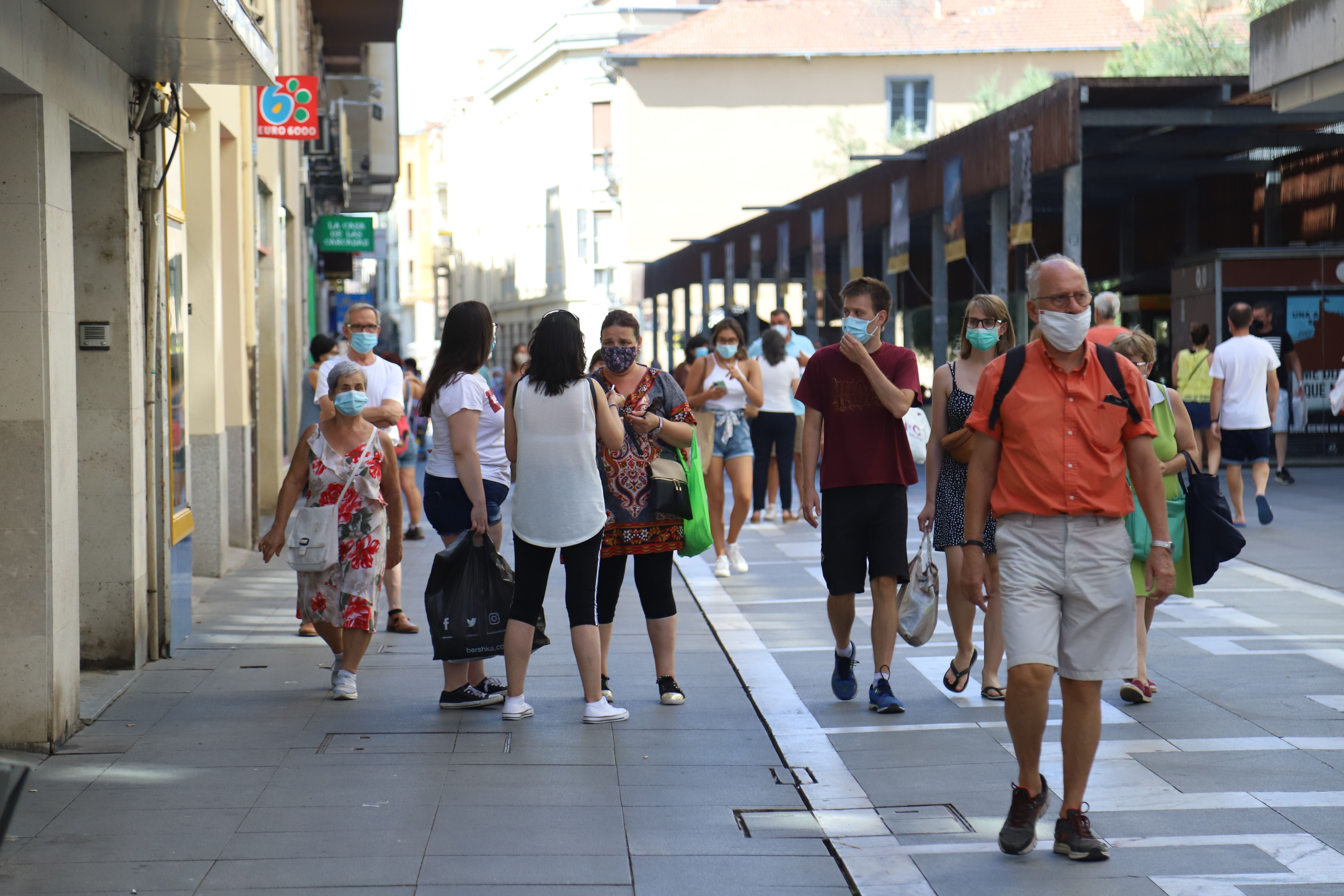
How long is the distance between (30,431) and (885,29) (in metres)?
44.9

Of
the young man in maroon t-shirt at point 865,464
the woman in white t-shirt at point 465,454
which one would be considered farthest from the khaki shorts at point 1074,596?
the woman in white t-shirt at point 465,454

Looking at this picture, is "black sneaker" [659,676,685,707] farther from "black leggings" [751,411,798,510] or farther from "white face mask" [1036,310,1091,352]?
"black leggings" [751,411,798,510]

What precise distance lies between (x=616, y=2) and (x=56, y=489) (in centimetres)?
5204

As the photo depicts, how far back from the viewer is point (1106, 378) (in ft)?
15.8

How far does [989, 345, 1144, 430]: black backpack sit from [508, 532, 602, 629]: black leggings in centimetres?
221

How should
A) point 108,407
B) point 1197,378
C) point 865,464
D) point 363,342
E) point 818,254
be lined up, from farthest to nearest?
point 818,254 < point 1197,378 < point 363,342 < point 108,407 < point 865,464

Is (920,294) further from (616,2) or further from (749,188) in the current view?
(616,2)

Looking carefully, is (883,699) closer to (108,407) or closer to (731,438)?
(108,407)

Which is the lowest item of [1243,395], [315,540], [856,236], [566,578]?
[566,578]

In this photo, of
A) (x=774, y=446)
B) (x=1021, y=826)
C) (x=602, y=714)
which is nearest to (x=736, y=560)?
(x=774, y=446)

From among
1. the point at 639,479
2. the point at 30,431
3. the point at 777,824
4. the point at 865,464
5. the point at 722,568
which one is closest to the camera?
the point at 777,824

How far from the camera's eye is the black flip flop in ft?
23.3

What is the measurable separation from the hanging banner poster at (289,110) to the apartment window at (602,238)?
38.2 meters

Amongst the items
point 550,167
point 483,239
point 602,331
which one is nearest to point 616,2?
point 550,167
